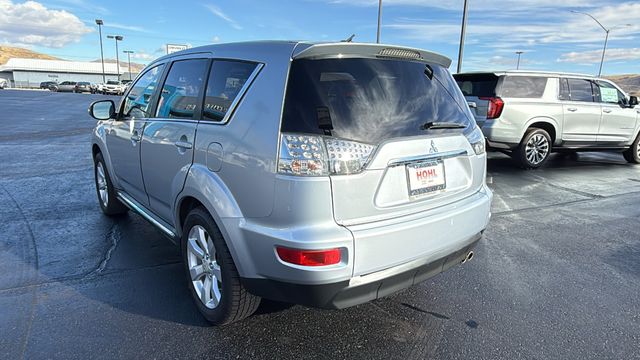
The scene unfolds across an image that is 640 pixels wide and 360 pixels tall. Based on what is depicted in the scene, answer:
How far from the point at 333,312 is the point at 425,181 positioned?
1.18 m

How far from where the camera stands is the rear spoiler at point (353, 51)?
2.29 meters

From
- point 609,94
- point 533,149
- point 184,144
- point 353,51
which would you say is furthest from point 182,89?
point 609,94

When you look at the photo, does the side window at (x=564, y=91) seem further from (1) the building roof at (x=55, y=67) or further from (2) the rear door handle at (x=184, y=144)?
(1) the building roof at (x=55, y=67)

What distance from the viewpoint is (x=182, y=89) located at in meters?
3.17

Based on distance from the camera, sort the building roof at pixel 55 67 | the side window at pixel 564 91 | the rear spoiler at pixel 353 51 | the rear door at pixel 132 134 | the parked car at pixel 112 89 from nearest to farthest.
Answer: the rear spoiler at pixel 353 51, the rear door at pixel 132 134, the side window at pixel 564 91, the parked car at pixel 112 89, the building roof at pixel 55 67

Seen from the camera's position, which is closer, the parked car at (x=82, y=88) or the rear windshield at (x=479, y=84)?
the rear windshield at (x=479, y=84)

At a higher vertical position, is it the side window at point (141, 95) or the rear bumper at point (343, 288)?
the side window at point (141, 95)

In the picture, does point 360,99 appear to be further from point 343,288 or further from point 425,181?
point 343,288

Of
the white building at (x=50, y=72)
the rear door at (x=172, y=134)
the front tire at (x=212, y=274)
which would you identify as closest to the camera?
the front tire at (x=212, y=274)

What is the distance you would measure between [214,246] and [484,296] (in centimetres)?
206

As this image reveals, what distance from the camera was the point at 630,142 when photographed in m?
9.34

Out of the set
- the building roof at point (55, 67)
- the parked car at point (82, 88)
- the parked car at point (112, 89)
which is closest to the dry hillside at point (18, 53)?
the building roof at point (55, 67)

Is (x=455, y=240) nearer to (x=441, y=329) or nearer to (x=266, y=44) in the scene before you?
(x=441, y=329)

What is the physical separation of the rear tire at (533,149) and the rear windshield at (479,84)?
113 centimetres
